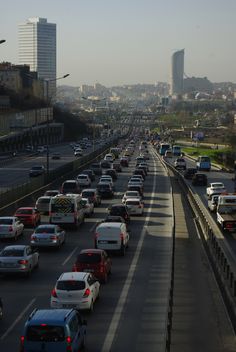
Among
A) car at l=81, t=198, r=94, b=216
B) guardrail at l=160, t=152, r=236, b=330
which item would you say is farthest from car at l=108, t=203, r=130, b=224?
guardrail at l=160, t=152, r=236, b=330

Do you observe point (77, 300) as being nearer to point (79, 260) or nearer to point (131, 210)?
point (79, 260)

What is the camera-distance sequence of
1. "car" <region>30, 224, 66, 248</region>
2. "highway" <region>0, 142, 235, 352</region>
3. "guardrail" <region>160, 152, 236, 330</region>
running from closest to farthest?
"highway" <region>0, 142, 235, 352</region>, "guardrail" <region>160, 152, 236, 330</region>, "car" <region>30, 224, 66, 248</region>

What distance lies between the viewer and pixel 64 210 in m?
36.2

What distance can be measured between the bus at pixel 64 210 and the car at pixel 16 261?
1120 centimetres

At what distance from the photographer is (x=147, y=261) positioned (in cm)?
2850

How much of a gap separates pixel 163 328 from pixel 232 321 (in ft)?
5.99

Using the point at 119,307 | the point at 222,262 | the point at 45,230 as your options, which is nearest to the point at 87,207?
the point at 45,230

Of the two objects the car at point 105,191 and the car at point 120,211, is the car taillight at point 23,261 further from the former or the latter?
the car at point 105,191

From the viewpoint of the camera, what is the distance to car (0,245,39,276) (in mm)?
24125

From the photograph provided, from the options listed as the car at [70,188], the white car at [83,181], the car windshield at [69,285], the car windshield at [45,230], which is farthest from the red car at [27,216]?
the white car at [83,181]

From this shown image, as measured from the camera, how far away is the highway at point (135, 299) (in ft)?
57.1

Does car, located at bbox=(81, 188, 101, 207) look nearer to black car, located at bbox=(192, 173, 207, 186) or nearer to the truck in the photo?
the truck

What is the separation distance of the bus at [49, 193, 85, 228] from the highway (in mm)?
753

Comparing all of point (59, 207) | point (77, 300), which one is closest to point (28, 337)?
point (77, 300)
